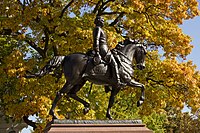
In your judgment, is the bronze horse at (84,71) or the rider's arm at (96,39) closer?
the bronze horse at (84,71)

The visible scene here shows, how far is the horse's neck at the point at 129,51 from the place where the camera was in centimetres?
1077

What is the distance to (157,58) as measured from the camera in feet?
67.1

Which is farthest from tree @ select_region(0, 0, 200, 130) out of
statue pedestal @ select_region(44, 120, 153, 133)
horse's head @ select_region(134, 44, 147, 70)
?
statue pedestal @ select_region(44, 120, 153, 133)

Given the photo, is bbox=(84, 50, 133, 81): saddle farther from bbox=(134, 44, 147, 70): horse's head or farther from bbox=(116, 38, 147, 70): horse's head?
bbox=(134, 44, 147, 70): horse's head

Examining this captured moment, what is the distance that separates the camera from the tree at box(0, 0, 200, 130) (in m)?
17.0

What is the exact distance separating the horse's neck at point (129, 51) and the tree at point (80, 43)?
519cm

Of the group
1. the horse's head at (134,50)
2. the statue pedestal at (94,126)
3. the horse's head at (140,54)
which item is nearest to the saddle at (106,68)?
the horse's head at (134,50)

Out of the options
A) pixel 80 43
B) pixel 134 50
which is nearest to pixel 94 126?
pixel 134 50

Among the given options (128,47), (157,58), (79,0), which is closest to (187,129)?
(157,58)

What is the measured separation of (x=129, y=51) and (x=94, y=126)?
8.04 ft

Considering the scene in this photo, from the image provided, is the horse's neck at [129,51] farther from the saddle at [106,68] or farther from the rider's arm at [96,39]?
the rider's arm at [96,39]

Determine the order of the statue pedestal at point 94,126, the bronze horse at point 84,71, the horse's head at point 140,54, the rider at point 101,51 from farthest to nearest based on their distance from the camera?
the horse's head at point 140,54 → the rider at point 101,51 → the bronze horse at point 84,71 → the statue pedestal at point 94,126

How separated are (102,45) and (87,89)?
10.8 m

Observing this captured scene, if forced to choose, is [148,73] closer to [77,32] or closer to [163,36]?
[163,36]
